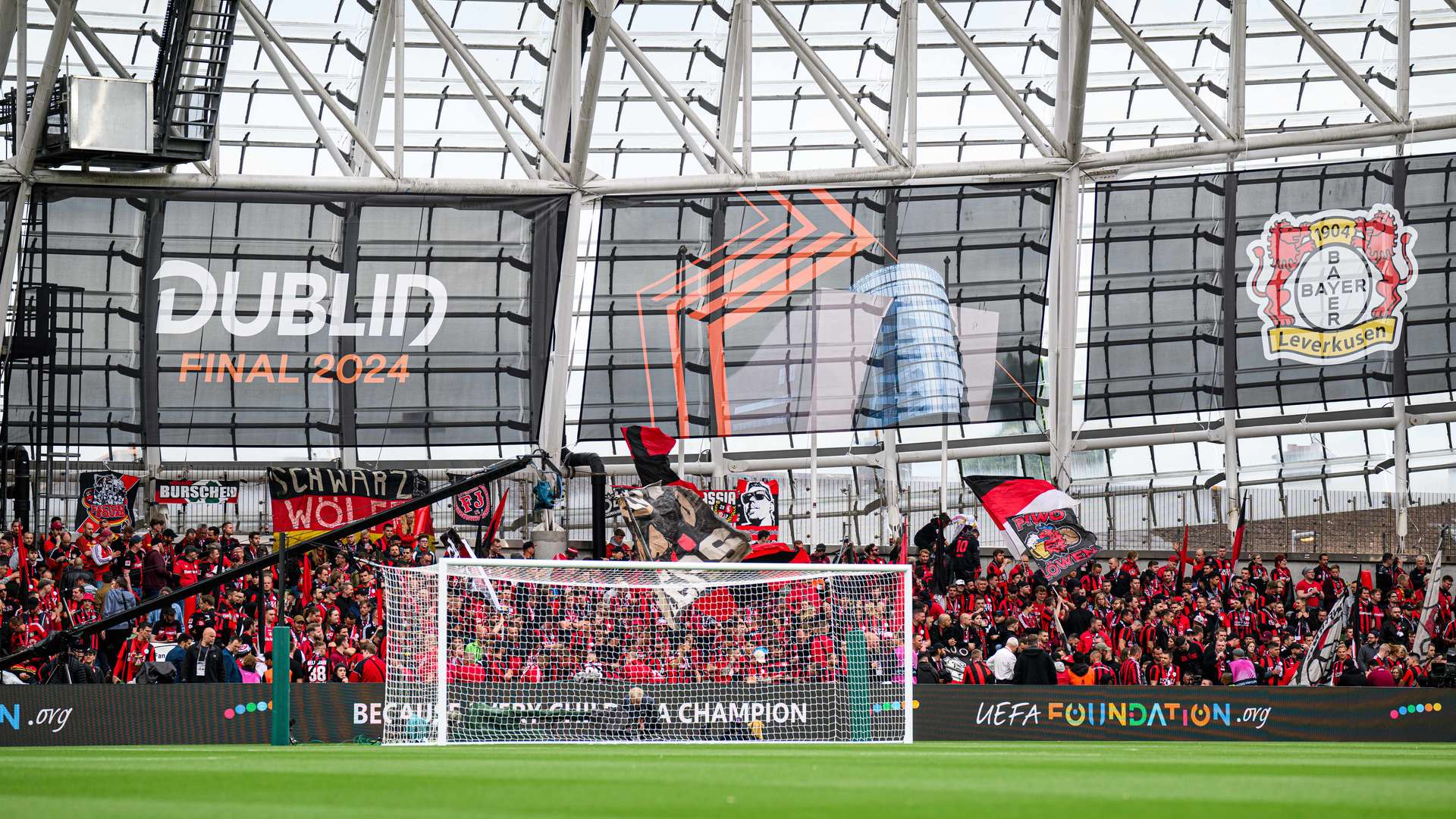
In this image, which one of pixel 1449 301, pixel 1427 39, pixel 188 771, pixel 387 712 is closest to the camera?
pixel 188 771

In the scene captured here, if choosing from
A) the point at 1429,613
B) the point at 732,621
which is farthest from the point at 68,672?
the point at 1429,613

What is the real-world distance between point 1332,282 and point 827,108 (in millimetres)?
7857

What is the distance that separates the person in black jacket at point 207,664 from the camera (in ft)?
45.6

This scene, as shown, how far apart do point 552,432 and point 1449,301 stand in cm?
1159

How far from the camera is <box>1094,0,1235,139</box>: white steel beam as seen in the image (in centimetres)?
2112

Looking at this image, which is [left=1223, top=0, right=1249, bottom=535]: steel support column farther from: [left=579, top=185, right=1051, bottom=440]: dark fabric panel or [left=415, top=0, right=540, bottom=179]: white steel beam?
[left=415, top=0, right=540, bottom=179]: white steel beam

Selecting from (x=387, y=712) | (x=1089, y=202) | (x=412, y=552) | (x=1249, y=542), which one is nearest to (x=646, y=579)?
(x=387, y=712)

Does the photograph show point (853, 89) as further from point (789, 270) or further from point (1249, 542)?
point (1249, 542)

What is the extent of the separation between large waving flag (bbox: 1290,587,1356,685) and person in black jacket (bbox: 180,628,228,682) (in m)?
10.3

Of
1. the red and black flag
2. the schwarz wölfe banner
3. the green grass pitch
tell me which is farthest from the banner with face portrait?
the green grass pitch

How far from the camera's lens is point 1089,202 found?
24156mm

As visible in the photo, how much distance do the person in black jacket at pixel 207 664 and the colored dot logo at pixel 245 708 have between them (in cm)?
72

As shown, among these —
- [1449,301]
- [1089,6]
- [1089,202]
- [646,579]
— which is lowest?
[646,579]

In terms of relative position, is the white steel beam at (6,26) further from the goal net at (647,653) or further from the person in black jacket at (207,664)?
the goal net at (647,653)
